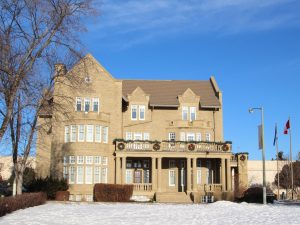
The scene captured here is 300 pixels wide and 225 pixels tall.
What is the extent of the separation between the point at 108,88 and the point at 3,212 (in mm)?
25689

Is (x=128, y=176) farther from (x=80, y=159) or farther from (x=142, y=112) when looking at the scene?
(x=142, y=112)

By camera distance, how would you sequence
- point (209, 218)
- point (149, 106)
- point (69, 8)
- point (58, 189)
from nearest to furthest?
point (209, 218) < point (69, 8) < point (58, 189) < point (149, 106)

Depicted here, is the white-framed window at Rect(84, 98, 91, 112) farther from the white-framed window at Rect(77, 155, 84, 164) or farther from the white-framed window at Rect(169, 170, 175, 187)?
the white-framed window at Rect(169, 170, 175, 187)

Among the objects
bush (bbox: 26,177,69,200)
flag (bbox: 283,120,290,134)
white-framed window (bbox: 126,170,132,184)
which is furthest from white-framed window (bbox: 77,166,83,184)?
flag (bbox: 283,120,290,134)

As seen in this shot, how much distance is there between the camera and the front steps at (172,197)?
42.5 meters

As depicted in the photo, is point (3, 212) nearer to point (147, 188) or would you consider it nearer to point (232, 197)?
point (147, 188)

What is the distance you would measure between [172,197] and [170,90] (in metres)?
14.0

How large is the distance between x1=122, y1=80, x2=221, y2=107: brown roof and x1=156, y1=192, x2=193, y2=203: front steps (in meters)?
10.5

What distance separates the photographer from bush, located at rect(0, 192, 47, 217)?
22.4m

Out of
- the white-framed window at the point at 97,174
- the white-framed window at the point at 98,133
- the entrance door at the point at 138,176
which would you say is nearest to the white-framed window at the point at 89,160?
the white-framed window at the point at 97,174

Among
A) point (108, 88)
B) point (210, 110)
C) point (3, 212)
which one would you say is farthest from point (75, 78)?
point (210, 110)

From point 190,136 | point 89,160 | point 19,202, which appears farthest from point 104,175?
point 19,202

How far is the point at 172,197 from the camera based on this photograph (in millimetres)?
43031

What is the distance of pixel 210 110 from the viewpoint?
49969 millimetres
